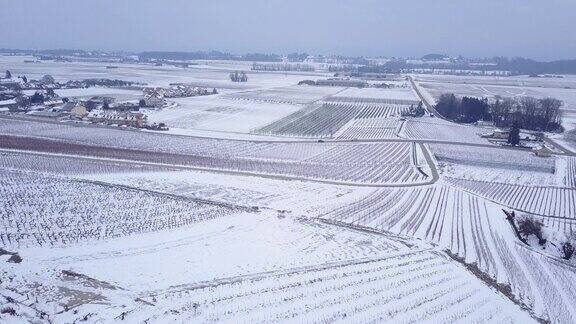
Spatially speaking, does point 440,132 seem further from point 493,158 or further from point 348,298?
point 348,298

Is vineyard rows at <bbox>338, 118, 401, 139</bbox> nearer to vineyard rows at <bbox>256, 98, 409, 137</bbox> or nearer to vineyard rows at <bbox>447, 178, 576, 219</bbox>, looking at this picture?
vineyard rows at <bbox>256, 98, 409, 137</bbox>

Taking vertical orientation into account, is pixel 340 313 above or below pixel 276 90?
below

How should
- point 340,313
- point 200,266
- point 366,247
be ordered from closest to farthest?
1. point 340,313
2. point 200,266
3. point 366,247

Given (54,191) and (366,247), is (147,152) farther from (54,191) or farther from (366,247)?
(366,247)

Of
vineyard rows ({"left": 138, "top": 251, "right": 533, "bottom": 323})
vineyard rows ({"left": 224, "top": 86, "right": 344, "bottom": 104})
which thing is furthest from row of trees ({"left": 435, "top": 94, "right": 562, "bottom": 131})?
vineyard rows ({"left": 138, "top": 251, "right": 533, "bottom": 323})

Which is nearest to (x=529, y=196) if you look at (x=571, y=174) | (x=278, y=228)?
(x=571, y=174)

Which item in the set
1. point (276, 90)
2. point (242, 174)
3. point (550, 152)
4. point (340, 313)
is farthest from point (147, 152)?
point (276, 90)
